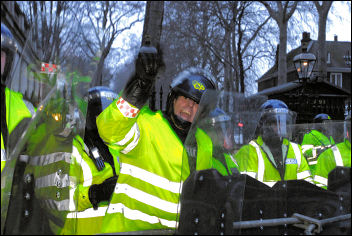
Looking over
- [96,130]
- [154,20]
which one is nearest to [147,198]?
[96,130]

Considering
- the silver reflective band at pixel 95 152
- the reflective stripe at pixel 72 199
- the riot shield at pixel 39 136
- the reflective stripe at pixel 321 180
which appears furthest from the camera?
the silver reflective band at pixel 95 152

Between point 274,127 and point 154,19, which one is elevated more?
point 154,19

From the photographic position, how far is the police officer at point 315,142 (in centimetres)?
291

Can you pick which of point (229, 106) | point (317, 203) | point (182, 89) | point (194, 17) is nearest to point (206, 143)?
point (229, 106)

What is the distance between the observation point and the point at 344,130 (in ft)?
8.09

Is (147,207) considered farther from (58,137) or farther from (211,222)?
(58,137)

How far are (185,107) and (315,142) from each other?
4.53 ft

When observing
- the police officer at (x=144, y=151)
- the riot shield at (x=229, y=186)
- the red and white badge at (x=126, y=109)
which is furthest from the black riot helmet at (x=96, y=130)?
the riot shield at (x=229, y=186)

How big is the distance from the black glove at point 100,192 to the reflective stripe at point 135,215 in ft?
1.81

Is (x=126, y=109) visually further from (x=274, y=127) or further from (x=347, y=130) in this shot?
(x=274, y=127)

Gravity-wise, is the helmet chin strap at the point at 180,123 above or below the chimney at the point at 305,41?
below

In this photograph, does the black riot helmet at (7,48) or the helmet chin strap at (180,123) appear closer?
the black riot helmet at (7,48)

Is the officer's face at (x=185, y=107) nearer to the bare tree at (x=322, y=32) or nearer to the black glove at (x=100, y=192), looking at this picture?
the black glove at (x=100, y=192)

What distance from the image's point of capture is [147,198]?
7.27ft
